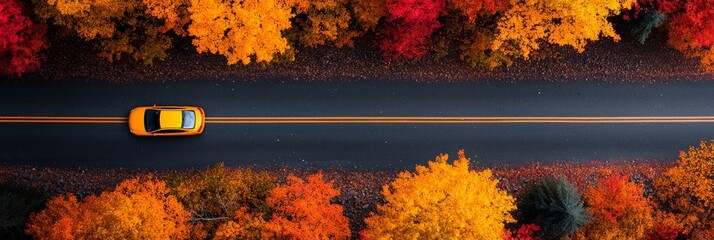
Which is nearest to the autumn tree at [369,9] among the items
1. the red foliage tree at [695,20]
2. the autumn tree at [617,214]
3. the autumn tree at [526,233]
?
the autumn tree at [526,233]

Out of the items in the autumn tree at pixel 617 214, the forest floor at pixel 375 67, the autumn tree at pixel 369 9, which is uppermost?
the autumn tree at pixel 369 9

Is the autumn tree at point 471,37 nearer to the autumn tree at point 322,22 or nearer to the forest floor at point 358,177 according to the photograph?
the autumn tree at point 322,22

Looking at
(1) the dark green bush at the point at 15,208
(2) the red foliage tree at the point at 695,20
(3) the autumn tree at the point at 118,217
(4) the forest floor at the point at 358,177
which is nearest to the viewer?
(3) the autumn tree at the point at 118,217

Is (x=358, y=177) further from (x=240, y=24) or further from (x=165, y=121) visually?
(x=240, y=24)

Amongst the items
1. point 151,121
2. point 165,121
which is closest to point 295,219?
point 165,121

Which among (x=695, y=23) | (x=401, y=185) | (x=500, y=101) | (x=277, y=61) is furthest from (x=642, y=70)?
(x=277, y=61)

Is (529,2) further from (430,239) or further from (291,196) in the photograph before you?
(291,196)

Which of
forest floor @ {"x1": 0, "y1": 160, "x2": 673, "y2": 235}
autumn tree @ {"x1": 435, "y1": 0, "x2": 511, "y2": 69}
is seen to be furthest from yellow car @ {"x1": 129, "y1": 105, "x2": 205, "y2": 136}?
autumn tree @ {"x1": 435, "y1": 0, "x2": 511, "y2": 69}
